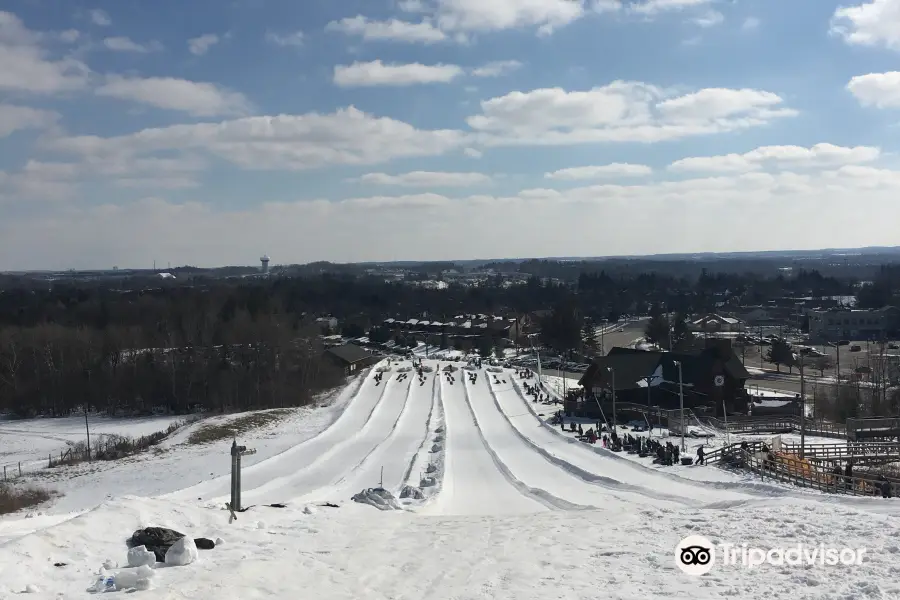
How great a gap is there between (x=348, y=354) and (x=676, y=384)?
38971 millimetres

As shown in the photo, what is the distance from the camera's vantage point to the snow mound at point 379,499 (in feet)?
60.5

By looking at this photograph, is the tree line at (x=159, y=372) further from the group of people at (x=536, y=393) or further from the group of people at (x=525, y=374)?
the group of people at (x=536, y=393)

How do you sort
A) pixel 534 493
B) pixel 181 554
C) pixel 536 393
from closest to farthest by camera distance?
pixel 181 554, pixel 534 493, pixel 536 393

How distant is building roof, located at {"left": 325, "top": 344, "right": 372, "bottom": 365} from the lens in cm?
7181

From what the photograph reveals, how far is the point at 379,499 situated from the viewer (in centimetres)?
1880

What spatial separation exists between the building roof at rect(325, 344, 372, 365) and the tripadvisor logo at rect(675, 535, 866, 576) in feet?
198

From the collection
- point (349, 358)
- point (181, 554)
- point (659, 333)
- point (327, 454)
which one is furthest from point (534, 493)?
point (659, 333)

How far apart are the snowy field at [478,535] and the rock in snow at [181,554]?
0.63ft

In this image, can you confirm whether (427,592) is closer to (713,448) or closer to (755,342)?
(713,448)

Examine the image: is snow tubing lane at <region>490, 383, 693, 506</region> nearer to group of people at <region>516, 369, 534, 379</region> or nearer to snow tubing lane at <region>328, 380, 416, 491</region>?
snow tubing lane at <region>328, 380, 416, 491</region>

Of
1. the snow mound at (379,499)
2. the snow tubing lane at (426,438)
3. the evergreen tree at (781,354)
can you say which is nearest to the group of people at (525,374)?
the snow tubing lane at (426,438)

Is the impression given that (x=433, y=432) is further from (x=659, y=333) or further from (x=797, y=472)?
(x=659, y=333)

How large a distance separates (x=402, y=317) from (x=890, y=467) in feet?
360

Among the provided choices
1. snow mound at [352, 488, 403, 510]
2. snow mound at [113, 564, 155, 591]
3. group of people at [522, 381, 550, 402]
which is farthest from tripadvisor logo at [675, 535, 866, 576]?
group of people at [522, 381, 550, 402]
